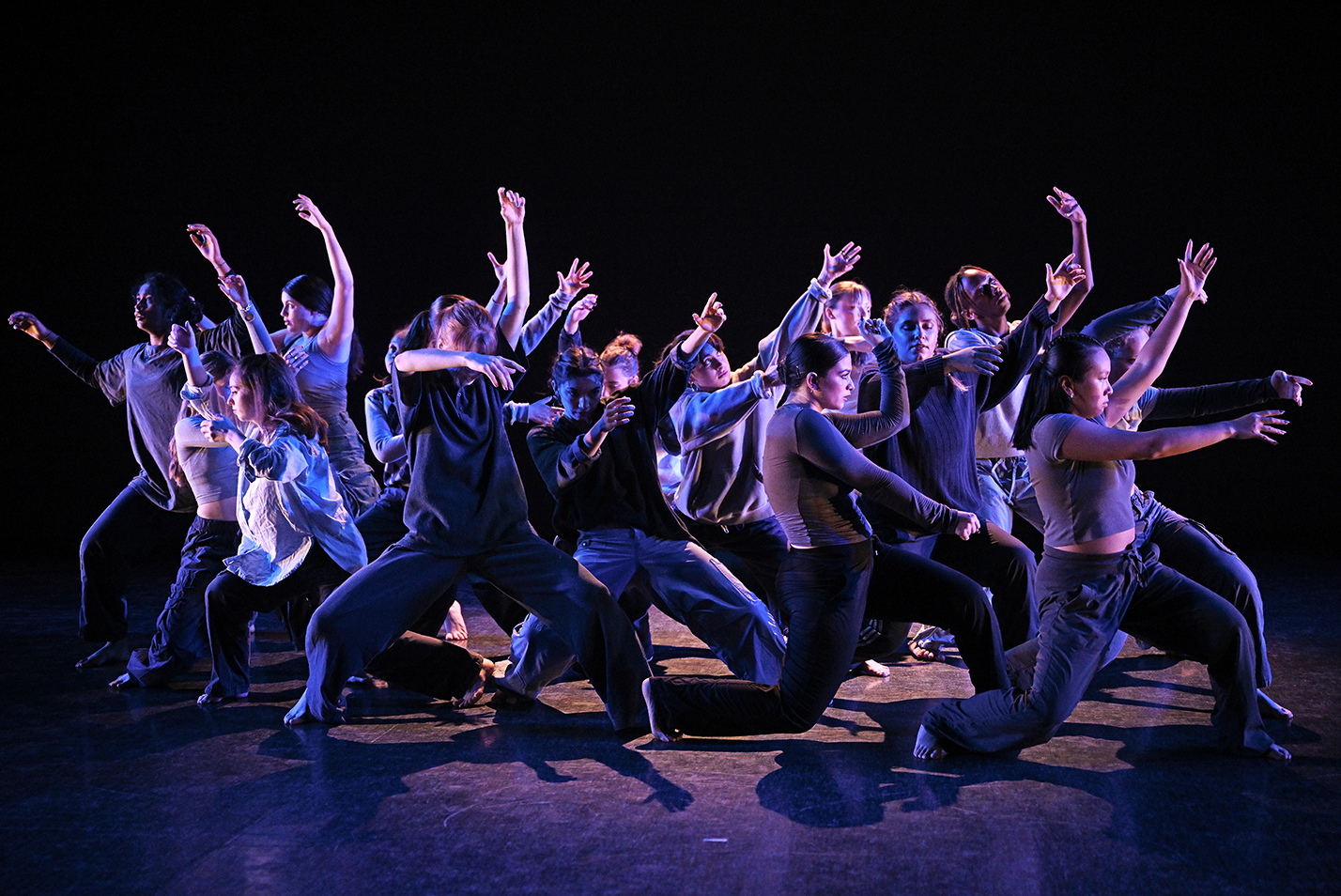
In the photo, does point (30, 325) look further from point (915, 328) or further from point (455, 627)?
point (915, 328)

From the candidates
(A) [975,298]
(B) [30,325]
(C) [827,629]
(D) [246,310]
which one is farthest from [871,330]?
(B) [30,325]

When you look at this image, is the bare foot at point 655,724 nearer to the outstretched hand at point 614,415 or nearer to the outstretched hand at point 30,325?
the outstretched hand at point 614,415

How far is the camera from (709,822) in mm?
2457

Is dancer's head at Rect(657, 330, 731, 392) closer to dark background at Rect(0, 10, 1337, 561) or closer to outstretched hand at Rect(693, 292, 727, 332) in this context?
outstretched hand at Rect(693, 292, 727, 332)

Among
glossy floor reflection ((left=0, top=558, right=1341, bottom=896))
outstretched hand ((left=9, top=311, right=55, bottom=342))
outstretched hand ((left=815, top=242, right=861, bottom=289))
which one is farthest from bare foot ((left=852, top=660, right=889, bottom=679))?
outstretched hand ((left=9, top=311, right=55, bottom=342))

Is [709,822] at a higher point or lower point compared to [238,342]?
lower

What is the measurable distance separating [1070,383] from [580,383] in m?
1.73

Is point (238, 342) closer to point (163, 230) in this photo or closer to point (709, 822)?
point (163, 230)

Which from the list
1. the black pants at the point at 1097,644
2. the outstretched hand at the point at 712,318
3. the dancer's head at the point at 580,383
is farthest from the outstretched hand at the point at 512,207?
the black pants at the point at 1097,644

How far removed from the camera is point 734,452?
4293 millimetres

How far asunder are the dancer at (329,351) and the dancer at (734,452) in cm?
156

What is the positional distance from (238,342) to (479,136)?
2.90 meters

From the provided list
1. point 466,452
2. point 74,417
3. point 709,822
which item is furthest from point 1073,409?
point 74,417

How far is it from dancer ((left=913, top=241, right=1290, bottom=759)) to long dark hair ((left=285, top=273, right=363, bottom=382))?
317 cm
